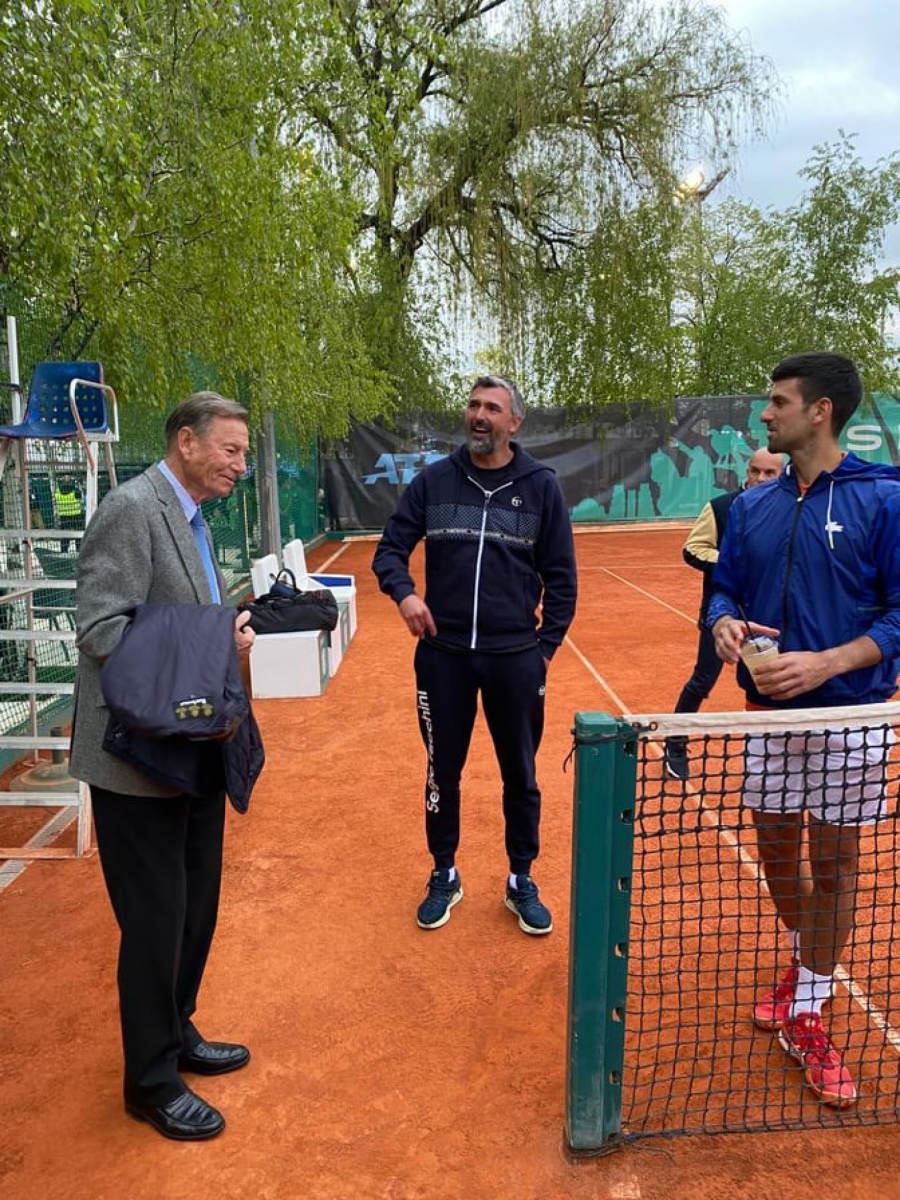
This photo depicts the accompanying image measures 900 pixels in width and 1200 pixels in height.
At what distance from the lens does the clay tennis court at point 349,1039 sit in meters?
2.17

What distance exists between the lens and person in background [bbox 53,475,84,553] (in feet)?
17.6

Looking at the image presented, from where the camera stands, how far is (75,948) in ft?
10.5

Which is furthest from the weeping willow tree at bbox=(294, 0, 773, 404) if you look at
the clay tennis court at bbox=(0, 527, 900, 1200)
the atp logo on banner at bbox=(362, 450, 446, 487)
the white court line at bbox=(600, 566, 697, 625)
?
the clay tennis court at bbox=(0, 527, 900, 1200)

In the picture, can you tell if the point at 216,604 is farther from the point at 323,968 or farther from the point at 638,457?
the point at 638,457

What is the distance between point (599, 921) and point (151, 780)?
117 centimetres

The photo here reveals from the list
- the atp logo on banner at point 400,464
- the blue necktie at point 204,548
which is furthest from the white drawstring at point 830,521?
the atp logo on banner at point 400,464

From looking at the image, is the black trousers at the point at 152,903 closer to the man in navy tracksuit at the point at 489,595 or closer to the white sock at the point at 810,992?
the man in navy tracksuit at the point at 489,595

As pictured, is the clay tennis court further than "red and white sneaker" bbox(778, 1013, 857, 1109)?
No

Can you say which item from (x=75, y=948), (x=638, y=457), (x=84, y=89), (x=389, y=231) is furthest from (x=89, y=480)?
(x=638, y=457)

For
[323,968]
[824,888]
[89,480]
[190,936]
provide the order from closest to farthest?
1. [190,936]
2. [824,888]
3. [323,968]
4. [89,480]

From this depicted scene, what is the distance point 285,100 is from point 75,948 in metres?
4.79

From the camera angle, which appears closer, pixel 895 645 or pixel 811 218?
pixel 895 645

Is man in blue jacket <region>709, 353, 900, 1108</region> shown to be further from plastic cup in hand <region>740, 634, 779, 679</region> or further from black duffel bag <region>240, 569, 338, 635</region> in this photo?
black duffel bag <region>240, 569, 338, 635</region>

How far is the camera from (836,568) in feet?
7.83
